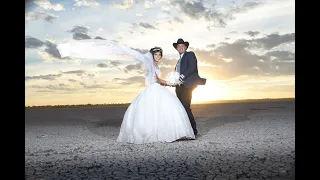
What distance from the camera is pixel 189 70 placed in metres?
9.37

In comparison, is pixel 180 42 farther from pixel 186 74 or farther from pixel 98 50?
pixel 98 50

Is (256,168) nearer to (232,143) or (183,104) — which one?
(232,143)

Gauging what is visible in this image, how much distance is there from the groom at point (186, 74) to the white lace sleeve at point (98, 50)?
3.16 feet

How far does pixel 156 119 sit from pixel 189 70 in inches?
59.7

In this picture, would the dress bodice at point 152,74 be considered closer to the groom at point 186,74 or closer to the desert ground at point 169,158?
the groom at point 186,74

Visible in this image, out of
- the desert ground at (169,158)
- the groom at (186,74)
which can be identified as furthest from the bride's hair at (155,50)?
the desert ground at (169,158)

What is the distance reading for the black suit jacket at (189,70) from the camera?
9.39 meters

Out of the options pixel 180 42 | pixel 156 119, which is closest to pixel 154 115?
pixel 156 119

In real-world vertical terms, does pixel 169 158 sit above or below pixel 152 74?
below

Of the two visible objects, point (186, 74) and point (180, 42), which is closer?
point (186, 74)

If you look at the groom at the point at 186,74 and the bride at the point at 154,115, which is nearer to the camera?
the bride at the point at 154,115

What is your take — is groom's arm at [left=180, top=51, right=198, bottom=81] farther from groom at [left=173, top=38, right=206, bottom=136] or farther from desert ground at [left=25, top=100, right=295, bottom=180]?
desert ground at [left=25, top=100, right=295, bottom=180]

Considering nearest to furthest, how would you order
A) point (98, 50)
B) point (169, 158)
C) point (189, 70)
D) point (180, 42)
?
point (169, 158) < point (98, 50) < point (189, 70) < point (180, 42)
